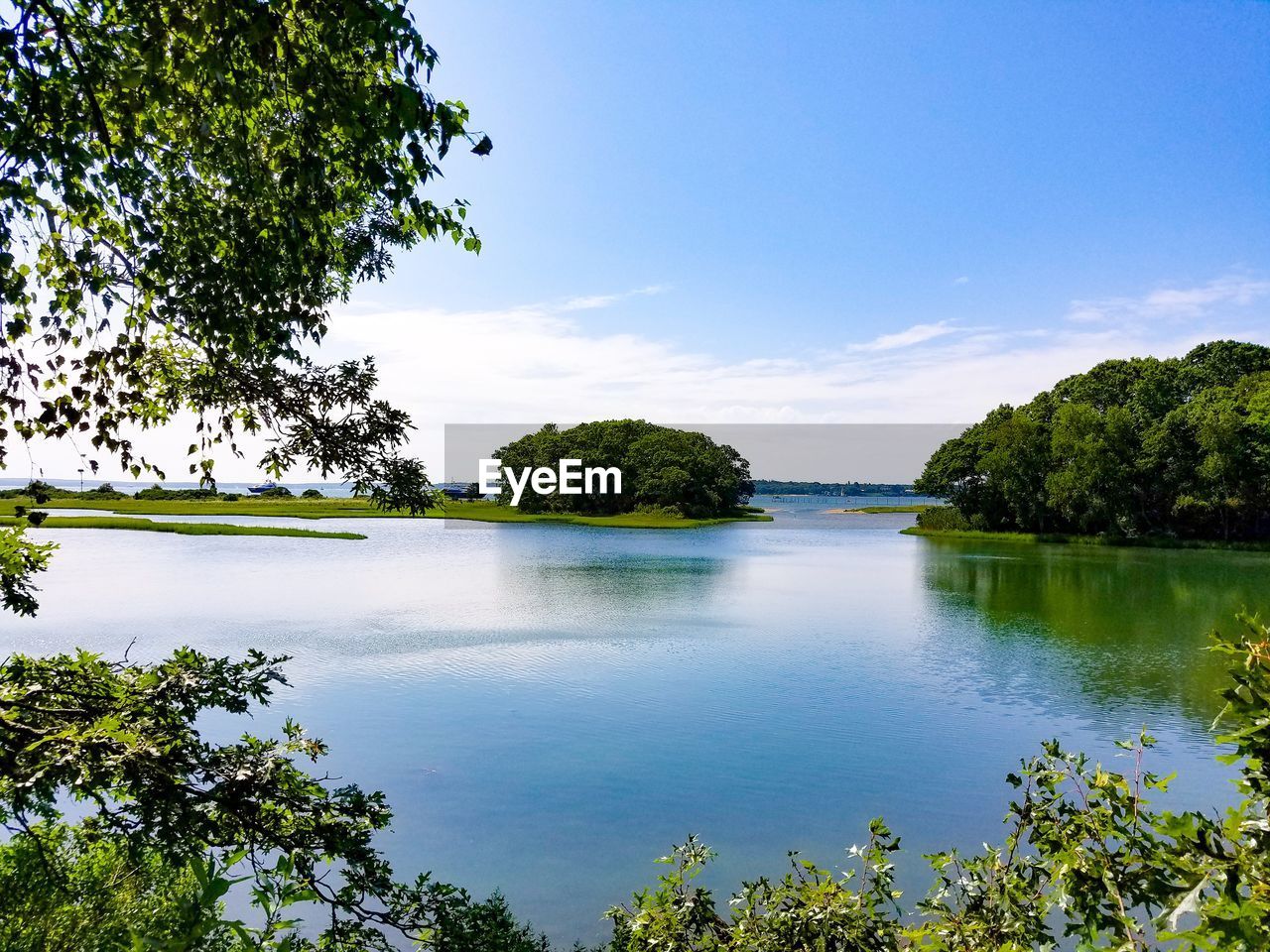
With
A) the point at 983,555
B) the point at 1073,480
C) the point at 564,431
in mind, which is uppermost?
the point at 564,431

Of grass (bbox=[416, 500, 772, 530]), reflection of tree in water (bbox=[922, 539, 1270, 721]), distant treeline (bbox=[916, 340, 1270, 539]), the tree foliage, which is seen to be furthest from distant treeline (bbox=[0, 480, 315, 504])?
distant treeline (bbox=[916, 340, 1270, 539])

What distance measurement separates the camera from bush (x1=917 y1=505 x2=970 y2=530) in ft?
187

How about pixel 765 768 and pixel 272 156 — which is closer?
pixel 272 156

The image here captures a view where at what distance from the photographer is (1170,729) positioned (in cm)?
1038

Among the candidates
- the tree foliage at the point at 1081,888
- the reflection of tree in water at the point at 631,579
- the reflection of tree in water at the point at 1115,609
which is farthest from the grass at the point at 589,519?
the tree foliage at the point at 1081,888

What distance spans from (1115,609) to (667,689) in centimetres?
1542

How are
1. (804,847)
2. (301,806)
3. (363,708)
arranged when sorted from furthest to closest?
(363,708)
(804,847)
(301,806)

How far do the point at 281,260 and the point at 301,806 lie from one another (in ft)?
7.55

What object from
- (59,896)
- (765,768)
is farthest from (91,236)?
(765,768)

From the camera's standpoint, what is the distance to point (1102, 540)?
44562 mm

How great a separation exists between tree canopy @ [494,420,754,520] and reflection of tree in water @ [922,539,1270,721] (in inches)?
1425

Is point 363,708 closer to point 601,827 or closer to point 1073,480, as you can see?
point 601,827

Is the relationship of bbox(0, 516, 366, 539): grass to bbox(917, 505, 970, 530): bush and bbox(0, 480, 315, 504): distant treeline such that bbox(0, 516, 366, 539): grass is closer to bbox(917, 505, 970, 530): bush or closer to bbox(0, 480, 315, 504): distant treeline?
bbox(0, 480, 315, 504): distant treeline

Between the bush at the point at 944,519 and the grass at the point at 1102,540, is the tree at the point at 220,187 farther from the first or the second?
the bush at the point at 944,519
